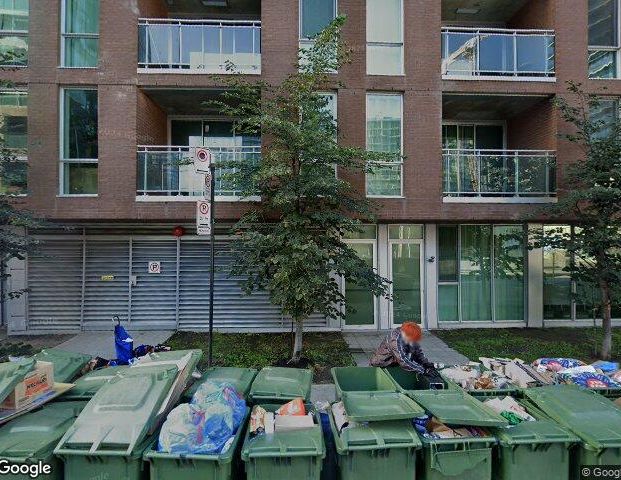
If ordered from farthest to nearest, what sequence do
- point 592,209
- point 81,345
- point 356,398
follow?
point 81,345, point 592,209, point 356,398

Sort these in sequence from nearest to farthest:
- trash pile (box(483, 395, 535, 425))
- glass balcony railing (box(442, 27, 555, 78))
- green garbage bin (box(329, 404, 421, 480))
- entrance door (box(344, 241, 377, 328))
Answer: green garbage bin (box(329, 404, 421, 480)) < trash pile (box(483, 395, 535, 425)) < glass balcony railing (box(442, 27, 555, 78)) < entrance door (box(344, 241, 377, 328))

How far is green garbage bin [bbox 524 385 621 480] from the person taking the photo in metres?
3.20

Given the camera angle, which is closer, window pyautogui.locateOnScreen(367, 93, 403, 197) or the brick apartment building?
the brick apartment building

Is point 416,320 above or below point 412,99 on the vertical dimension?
below

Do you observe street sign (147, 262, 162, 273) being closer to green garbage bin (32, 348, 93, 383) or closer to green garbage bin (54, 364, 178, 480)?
green garbage bin (32, 348, 93, 383)

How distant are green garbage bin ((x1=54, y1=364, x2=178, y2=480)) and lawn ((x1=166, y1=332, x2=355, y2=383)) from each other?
3.82 meters

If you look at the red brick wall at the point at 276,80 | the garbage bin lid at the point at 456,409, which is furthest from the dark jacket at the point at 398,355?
the red brick wall at the point at 276,80

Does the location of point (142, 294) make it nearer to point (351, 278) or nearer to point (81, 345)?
point (81, 345)

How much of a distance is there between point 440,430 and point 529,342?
7.08m

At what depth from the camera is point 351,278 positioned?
25.3ft

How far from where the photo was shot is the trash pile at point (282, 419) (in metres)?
3.37

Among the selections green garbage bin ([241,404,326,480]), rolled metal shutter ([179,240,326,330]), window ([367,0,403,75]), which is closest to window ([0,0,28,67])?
rolled metal shutter ([179,240,326,330])

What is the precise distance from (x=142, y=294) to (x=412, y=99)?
28.7 ft

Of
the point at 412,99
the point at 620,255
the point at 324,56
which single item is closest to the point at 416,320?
the point at 620,255
